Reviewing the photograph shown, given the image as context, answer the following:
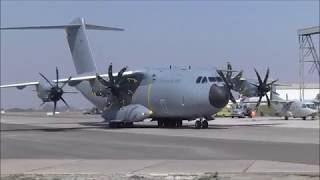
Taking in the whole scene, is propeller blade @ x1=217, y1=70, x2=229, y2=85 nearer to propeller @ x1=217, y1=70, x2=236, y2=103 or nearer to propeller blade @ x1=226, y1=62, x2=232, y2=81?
propeller @ x1=217, y1=70, x2=236, y2=103

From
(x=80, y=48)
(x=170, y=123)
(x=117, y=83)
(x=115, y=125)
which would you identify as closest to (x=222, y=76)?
(x=170, y=123)

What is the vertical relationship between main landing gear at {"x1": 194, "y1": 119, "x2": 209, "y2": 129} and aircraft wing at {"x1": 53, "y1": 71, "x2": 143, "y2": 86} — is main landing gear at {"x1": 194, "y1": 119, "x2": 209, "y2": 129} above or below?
below

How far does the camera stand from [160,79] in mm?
37719

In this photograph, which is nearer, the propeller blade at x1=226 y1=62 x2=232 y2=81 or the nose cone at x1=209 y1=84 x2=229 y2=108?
the nose cone at x1=209 y1=84 x2=229 y2=108

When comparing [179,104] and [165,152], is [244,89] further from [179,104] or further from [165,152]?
[165,152]

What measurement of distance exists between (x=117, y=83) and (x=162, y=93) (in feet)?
11.4

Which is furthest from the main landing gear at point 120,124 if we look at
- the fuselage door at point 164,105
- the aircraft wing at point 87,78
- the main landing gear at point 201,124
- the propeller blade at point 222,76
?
the propeller blade at point 222,76

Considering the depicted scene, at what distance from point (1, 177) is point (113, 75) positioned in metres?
26.9

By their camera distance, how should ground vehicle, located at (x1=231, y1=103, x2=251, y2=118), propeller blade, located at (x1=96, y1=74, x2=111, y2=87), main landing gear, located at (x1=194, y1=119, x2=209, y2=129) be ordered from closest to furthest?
main landing gear, located at (x1=194, y1=119, x2=209, y2=129) → propeller blade, located at (x1=96, y1=74, x2=111, y2=87) → ground vehicle, located at (x1=231, y1=103, x2=251, y2=118)

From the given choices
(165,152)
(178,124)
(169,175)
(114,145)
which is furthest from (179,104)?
(169,175)

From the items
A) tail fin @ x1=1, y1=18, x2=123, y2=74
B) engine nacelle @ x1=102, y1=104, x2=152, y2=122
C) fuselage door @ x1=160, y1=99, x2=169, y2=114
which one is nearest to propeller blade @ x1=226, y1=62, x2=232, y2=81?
fuselage door @ x1=160, y1=99, x2=169, y2=114

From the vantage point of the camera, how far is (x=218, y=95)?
112 feet

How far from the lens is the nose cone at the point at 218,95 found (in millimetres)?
34312

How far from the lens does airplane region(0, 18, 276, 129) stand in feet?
115
